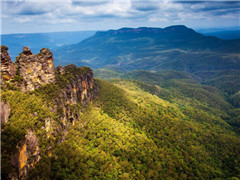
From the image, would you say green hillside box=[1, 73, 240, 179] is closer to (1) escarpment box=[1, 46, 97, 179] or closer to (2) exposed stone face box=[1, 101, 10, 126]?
(1) escarpment box=[1, 46, 97, 179]

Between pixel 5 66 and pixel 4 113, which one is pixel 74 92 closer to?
pixel 5 66

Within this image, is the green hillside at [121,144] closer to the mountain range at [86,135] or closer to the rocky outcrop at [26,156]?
the mountain range at [86,135]

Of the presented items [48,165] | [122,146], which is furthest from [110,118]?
[48,165]

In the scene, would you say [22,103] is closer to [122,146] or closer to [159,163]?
[122,146]

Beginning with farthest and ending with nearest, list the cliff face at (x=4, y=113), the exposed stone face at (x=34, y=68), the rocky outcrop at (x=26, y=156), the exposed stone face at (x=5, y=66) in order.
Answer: the exposed stone face at (x=34, y=68) < the exposed stone face at (x=5, y=66) < the cliff face at (x=4, y=113) < the rocky outcrop at (x=26, y=156)

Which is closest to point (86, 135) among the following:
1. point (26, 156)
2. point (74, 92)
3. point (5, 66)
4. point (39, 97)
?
point (74, 92)

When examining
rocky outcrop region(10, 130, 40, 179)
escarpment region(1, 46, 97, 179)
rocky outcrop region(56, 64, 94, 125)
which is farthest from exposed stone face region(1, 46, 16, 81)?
rocky outcrop region(10, 130, 40, 179)

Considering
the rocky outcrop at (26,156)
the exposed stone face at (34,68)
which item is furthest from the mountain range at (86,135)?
the rocky outcrop at (26,156)
